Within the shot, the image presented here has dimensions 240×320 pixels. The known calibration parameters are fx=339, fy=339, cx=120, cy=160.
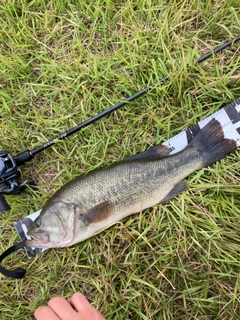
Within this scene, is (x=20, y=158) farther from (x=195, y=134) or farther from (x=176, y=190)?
(x=195, y=134)

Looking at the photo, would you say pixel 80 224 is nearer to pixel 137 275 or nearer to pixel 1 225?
pixel 137 275

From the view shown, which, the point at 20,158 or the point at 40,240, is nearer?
the point at 40,240

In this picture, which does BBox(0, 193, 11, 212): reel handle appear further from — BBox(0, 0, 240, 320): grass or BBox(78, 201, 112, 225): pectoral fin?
BBox(78, 201, 112, 225): pectoral fin

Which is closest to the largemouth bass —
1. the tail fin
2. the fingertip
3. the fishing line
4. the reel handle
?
the tail fin

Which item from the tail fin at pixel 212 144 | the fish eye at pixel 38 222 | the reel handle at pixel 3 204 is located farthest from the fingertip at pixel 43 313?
the tail fin at pixel 212 144

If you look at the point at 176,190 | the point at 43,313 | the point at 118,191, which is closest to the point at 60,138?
the point at 118,191

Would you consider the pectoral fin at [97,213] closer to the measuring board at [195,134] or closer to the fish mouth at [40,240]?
the fish mouth at [40,240]

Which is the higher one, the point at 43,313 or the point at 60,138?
the point at 60,138
